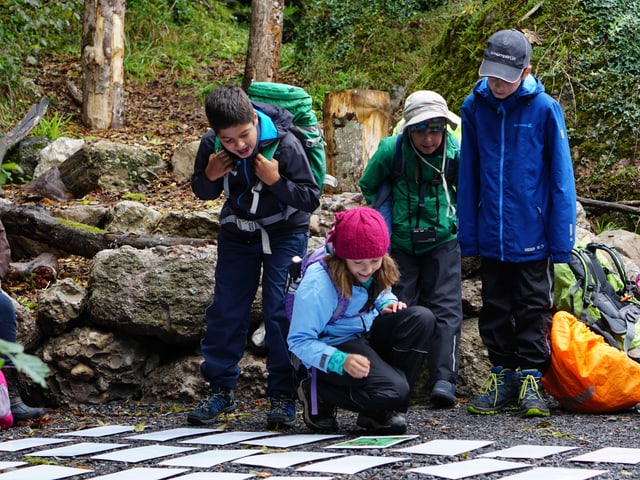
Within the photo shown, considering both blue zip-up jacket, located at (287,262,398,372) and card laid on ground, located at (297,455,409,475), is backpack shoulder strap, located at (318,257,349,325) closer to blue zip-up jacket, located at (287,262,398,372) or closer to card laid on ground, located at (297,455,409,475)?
blue zip-up jacket, located at (287,262,398,372)

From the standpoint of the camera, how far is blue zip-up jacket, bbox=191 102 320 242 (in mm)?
4668

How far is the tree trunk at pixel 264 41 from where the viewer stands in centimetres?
1249

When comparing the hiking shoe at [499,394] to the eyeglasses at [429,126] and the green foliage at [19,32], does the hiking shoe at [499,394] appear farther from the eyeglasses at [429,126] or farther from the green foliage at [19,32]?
the green foliage at [19,32]

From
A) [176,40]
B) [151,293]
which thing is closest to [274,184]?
[151,293]

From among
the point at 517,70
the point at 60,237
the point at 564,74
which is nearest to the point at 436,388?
the point at 517,70

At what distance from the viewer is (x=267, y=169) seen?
181 inches

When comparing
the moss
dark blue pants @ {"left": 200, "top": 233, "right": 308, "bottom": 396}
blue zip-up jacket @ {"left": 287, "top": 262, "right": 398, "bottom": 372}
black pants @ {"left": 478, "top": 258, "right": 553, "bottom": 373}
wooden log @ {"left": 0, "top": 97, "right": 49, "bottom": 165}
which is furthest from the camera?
wooden log @ {"left": 0, "top": 97, "right": 49, "bottom": 165}

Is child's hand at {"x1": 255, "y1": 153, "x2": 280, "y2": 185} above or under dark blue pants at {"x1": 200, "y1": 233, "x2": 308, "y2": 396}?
above

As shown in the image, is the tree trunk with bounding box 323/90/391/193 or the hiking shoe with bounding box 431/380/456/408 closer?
the hiking shoe with bounding box 431/380/456/408

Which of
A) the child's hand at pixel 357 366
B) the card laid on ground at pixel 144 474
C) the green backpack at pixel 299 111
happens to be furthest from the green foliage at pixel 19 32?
the card laid on ground at pixel 144 474

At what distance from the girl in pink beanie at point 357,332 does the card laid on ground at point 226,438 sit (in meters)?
0.27

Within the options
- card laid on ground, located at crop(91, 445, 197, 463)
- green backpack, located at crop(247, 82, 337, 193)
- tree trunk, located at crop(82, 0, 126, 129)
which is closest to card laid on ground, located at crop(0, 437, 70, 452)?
card laid on ground, located at crop(91, 445, 197, 463)

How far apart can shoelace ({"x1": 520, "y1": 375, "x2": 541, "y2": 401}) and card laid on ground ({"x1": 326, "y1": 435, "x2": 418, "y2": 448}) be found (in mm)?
820

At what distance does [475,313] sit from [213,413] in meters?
1.97
